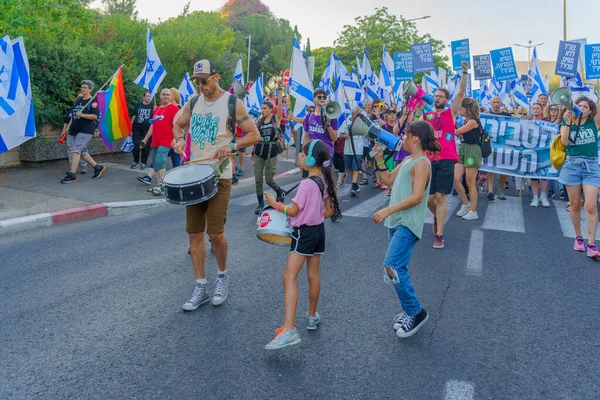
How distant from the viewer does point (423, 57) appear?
15.6 meters

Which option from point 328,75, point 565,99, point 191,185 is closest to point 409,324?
point 191,185

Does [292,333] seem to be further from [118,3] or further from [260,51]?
[260,51]

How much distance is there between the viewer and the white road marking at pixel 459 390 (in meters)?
3.15

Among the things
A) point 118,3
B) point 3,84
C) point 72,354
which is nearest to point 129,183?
point 3,84

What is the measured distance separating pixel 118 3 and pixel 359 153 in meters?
35.8

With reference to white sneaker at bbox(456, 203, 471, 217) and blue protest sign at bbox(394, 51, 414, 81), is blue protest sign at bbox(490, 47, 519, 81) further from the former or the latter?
white sneaker at bbox(456, 203, 471, 217)

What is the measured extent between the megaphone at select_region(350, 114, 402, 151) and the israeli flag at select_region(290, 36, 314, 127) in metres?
7.04

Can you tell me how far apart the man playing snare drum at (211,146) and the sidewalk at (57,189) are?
397 centimetres

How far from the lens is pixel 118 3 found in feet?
136

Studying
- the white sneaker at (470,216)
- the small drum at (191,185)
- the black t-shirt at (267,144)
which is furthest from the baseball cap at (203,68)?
the white sneaker at (470,216)

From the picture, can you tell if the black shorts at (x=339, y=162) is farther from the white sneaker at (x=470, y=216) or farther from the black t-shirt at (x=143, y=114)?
the black t-shirt at (x=143, y=114)

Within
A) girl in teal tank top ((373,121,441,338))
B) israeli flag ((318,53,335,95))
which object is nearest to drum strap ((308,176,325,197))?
girl in teal tank top ((373,121,441,338))

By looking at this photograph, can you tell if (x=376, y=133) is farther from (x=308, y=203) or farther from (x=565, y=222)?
(x=565, y=222)

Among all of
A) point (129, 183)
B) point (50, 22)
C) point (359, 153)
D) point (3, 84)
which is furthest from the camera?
point (50, 22)
